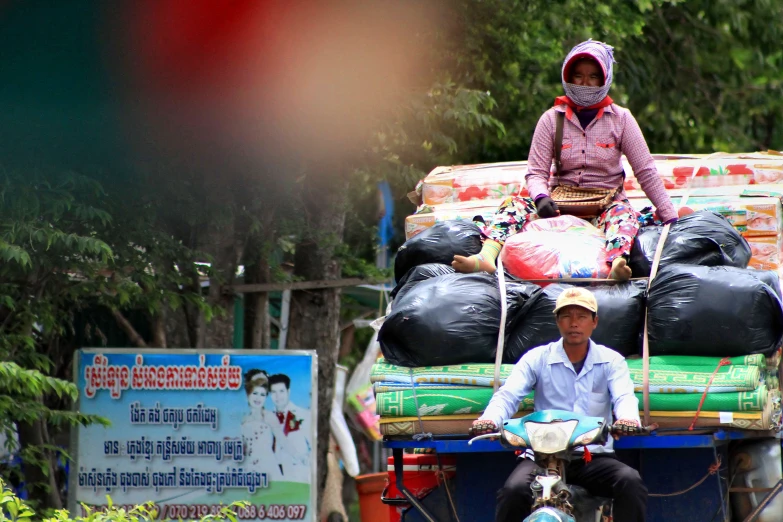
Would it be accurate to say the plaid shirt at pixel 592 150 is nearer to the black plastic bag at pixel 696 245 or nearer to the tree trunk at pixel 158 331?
the black plastic bag at pixel 696 245

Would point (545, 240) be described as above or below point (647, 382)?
above

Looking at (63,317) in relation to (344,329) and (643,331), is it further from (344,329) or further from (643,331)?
(344,329)

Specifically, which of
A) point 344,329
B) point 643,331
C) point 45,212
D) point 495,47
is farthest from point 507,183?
point 344,329

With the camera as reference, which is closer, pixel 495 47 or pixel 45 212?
pixel 45 212

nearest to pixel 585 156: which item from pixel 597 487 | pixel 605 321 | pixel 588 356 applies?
pixel 605 321

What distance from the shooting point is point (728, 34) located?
1390 centimetres

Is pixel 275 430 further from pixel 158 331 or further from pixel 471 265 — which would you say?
pixel 471 265

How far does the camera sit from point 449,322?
5.18 m

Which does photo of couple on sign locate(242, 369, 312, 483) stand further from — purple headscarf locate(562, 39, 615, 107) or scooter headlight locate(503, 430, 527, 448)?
scooter headlight locate(503, 430, 527, 448)

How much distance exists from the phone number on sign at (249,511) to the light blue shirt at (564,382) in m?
3.17

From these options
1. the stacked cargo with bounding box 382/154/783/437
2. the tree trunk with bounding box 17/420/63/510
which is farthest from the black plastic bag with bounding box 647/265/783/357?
the tree trunk with bounding box 17/420/63/510

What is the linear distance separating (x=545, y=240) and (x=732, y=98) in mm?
9612

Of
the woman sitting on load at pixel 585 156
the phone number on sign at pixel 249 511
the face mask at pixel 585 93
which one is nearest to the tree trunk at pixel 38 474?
the phone number on sign at pixel 249 511

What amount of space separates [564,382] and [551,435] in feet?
1.55
